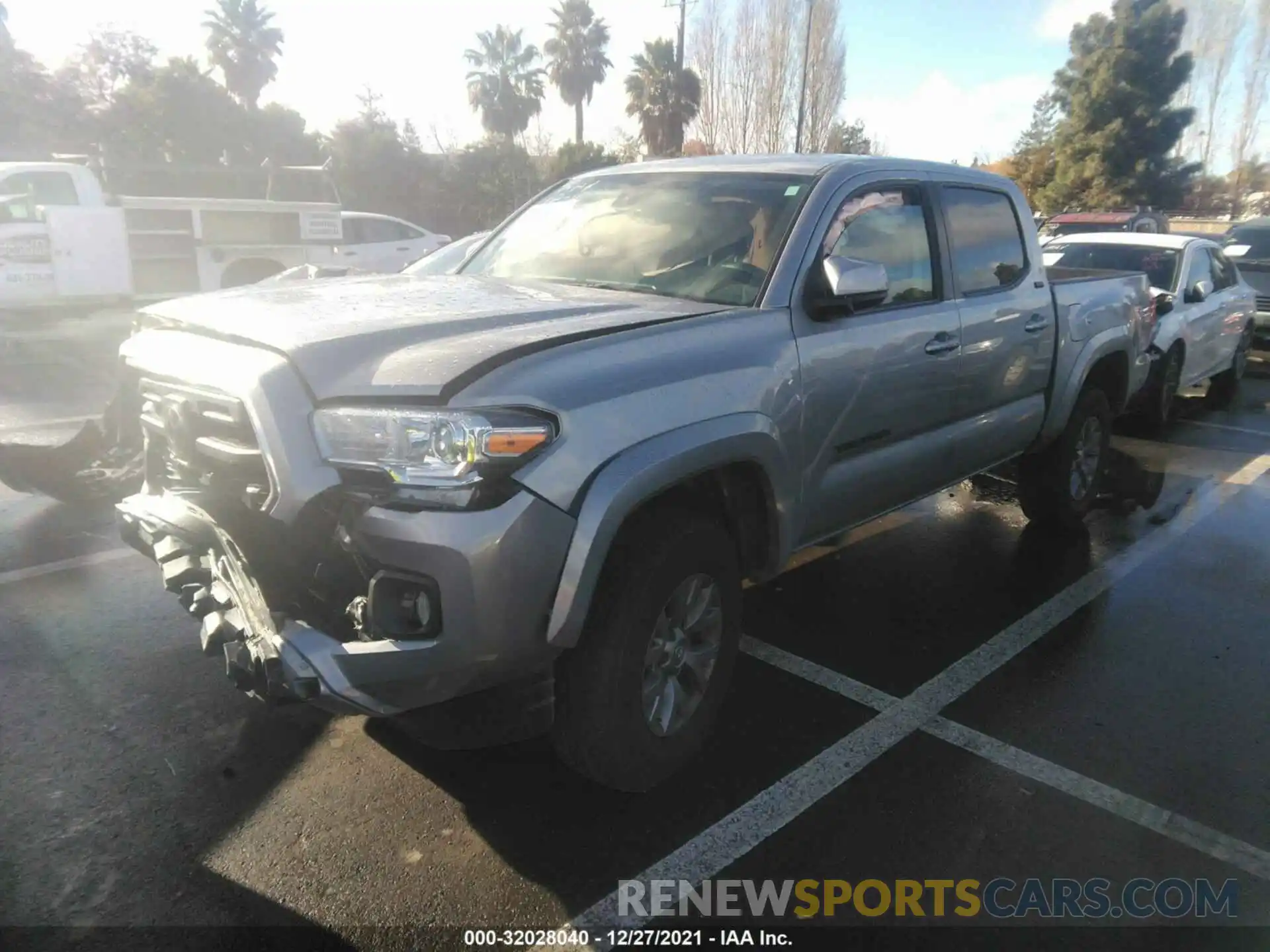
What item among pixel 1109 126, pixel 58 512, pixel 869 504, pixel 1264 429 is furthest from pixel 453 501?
pixel 1109 126

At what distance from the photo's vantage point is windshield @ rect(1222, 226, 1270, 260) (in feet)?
43.7

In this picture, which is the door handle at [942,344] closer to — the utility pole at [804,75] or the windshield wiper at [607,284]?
the windshield wiper at [607,284]

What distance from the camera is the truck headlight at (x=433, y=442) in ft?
7.79

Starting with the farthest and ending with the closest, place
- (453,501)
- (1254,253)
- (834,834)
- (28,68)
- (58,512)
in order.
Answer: (28,68) → (1254,253) → (58,512) → (834,834) → (453,501)

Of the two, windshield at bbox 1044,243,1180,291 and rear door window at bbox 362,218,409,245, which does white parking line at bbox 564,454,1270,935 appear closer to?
windshield at bbox 1044,243,1180,291

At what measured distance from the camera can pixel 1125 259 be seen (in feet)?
29.8

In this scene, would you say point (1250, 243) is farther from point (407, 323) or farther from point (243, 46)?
point (243, 46)

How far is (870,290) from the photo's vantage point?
3.29 metres

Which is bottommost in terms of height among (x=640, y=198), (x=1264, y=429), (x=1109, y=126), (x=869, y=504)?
(x=1264, y=429)

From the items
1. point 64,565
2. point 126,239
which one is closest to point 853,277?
point 64,565

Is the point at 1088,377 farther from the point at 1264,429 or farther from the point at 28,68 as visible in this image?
the point at 28,68

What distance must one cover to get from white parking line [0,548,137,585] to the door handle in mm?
4049

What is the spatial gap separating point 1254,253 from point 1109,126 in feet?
68.7

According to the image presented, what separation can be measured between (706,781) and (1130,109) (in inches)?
1392
